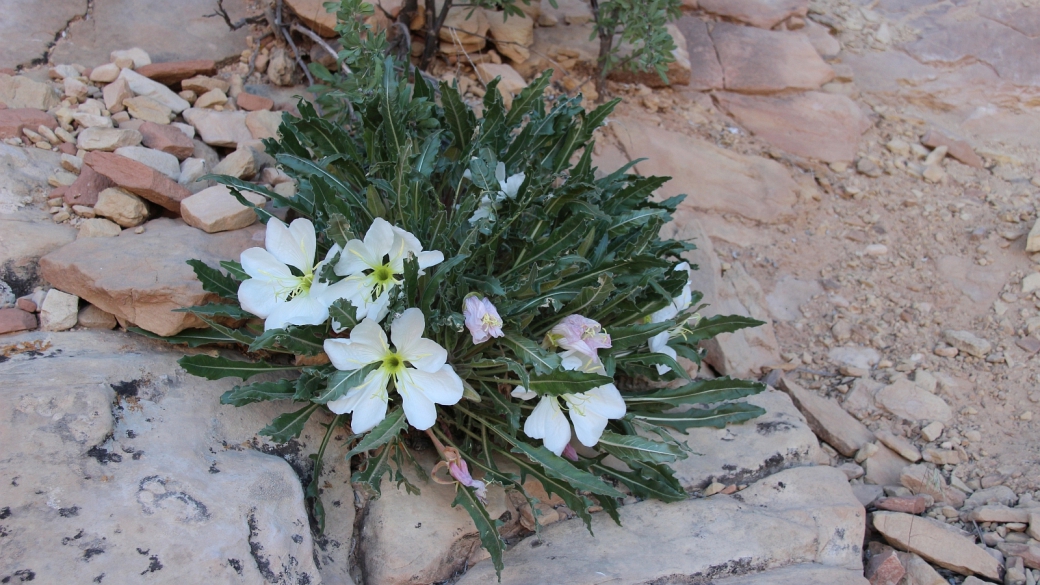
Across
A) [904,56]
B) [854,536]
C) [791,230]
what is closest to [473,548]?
[854,536]

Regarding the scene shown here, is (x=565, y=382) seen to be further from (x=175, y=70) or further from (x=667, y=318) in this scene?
(x=175, y=70)

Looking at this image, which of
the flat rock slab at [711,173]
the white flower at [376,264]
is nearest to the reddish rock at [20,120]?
the white flower at [376,264]

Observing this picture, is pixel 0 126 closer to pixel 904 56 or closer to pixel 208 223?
pixel 208 223

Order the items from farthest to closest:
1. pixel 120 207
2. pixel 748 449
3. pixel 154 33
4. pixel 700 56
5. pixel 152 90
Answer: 1. pixel 700 56
2. pixel 154 33
3. pixel 152 90
4. pixel 748 449
5. pixel 120 207

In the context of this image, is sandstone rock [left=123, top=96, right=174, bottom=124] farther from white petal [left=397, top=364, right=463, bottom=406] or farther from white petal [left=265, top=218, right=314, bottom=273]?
white petal [left=397, top=364, right=463, bottom=406]

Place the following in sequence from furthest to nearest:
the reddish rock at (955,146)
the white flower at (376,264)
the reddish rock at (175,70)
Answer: the reddish rock at (955,146) < the reddish rock at (175,70) < the white flower at (376,264)

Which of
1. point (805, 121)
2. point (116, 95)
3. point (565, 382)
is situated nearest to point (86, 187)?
point (116, 95)

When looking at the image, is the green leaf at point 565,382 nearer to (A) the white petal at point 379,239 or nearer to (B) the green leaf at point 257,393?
(A) the white petal at point 379,239
